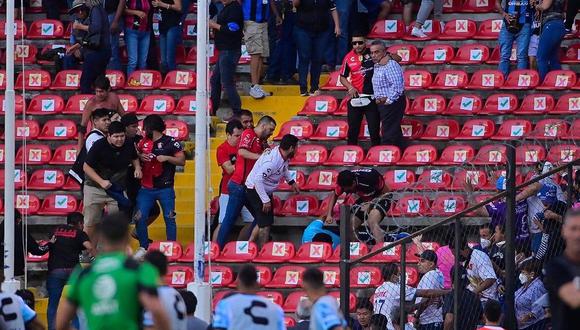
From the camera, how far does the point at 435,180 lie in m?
19.6

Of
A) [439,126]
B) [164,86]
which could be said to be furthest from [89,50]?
[439,126]

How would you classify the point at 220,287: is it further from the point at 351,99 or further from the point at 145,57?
the point at 145,57

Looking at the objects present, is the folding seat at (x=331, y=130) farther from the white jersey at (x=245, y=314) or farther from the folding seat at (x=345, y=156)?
the white jersey at (x=245, y=314)

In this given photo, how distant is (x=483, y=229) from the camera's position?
17266 millimetres

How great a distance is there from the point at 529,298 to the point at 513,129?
4418 millimetres

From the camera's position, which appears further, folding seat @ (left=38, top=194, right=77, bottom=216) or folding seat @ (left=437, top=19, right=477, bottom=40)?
folding seat @ (left=437, top=19, right=477, bottom=40)

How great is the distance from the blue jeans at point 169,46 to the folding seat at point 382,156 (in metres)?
3.89

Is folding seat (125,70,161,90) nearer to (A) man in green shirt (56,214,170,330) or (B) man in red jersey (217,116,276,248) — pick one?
(B) man in red jersey (217,116,276,248)

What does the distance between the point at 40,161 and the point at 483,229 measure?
706cm

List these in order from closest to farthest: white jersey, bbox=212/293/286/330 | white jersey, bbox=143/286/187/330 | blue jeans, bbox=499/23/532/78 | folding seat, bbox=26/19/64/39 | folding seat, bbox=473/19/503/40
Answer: white jersey, bbox=143/286/187/330
white jersey, bbox=212/293/286/330
blue jeans, bbox=499/23/532/78
folding seat, bbox=473/19/503/40
folding seat, bbox=26/19/64/39

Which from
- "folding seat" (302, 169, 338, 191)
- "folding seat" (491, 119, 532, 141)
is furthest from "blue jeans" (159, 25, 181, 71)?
"folding seat" (491, 119, 532, 141)

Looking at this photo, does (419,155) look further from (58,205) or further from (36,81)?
(36,81)

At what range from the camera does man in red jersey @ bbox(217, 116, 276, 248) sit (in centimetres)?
1977

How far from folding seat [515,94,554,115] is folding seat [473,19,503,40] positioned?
6.15 ft
